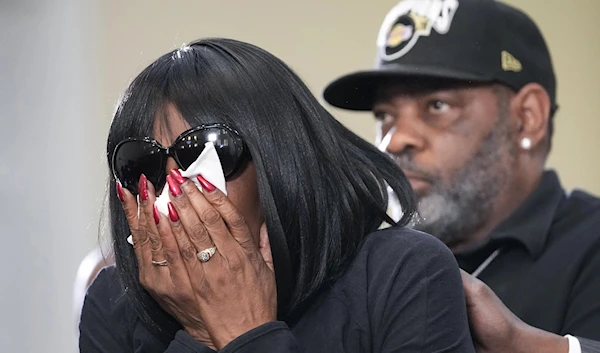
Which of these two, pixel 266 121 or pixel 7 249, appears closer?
pixel 266 121

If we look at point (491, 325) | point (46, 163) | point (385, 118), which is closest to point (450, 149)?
point (385, 118)

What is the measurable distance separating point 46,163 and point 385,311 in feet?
4.83

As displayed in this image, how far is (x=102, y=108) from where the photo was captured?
2.33 metres

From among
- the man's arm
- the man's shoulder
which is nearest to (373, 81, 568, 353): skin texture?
the man's shoulder

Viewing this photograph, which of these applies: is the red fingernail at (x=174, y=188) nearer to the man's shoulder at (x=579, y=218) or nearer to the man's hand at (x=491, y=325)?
the man's hand at (x=491, y=325)

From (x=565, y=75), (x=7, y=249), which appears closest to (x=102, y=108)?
(x=7, y=249)

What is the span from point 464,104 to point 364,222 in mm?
717

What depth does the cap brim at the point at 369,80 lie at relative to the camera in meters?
1.79

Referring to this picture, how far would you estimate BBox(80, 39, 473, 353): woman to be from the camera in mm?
1094

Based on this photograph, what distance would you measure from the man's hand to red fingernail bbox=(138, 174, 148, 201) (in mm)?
452

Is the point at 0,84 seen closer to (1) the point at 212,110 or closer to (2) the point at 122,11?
(2) the point at 122,11

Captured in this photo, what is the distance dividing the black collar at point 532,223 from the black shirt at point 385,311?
535 millimetres

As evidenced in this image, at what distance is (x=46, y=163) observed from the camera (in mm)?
2357

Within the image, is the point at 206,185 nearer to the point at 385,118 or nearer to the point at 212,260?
the point at 212,260
